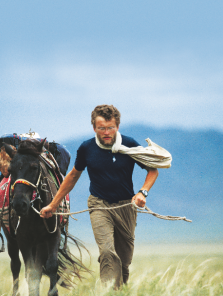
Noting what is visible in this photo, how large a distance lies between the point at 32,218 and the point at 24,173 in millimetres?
773

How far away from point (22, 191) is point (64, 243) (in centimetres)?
192

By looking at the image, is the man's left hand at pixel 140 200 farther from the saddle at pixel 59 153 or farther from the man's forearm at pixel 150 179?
the saddle at pixel 59 153

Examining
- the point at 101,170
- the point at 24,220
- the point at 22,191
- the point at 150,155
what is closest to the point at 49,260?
the point at 24,220

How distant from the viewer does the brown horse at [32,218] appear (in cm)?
586

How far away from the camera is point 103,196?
5.52 m

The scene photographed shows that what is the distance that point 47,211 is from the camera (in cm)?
604

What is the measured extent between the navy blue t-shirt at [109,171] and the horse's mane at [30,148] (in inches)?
31.2

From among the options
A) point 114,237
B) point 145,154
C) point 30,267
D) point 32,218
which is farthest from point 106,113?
point 30,267

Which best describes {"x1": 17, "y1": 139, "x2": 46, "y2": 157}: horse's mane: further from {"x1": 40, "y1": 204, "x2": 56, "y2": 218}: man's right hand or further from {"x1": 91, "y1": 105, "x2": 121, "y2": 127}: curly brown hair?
{"x1": 91, "y1": 105, "x2": 121, "y2": 127}: curly brown hair

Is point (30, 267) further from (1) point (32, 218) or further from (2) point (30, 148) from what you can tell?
(2) point (30, 148)

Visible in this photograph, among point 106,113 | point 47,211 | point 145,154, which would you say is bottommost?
point 47,211

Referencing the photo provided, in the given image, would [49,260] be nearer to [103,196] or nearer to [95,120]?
[103,196]

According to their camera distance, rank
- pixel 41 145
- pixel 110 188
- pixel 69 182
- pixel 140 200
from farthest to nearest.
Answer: pixel 41 145 < pixel 69 182 < pixel 110 188 < pixel 140 200

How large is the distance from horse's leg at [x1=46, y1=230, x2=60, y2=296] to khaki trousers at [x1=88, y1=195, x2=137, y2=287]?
3.19ft
